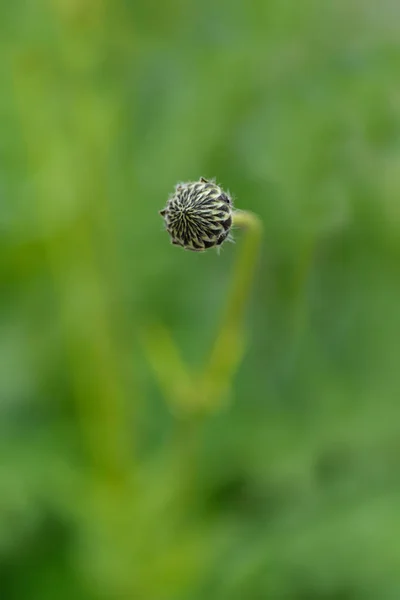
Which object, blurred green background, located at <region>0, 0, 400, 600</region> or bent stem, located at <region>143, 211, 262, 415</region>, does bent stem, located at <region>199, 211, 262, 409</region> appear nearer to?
bent stem, located at <region>143, 211, 262, 415</region>

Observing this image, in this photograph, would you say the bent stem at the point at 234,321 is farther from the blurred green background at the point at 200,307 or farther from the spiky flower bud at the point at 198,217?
the blurred green background at the point at 200,307

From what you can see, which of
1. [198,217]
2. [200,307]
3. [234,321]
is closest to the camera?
[198,217]

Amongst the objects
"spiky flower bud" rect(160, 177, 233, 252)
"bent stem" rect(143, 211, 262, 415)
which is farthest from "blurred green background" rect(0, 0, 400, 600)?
"spiky flower bud" rect(160, 177, 233, 252)

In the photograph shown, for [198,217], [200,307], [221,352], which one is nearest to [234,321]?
[221,352]

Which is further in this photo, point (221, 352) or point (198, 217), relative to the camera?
point (221, 352)

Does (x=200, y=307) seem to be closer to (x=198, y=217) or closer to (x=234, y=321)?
(x=234, y=321)

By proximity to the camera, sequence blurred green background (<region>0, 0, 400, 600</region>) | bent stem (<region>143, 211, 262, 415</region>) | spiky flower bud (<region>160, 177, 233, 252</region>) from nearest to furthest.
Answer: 1. spiky flower bud (<region>160, 177, 233, 252</region>)
2. bent stem (<region>143, 211, 262, 415</region>)
3. blurred green background (<region>0, 0, 400, 600</region>)

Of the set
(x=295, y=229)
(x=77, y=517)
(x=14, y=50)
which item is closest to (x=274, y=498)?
(x=77, y=517)

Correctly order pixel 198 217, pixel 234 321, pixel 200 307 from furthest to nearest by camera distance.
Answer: pixel 200 307 < pixel 234 321 < pixel 198 217

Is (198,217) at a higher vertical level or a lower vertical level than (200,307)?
lower
